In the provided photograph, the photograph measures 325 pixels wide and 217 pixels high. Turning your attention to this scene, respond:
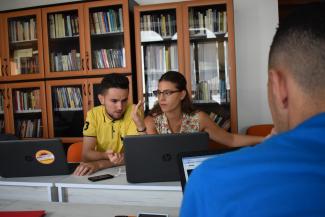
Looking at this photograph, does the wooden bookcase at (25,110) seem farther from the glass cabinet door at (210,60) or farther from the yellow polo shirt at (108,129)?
the glass cabinet door at (210,60)

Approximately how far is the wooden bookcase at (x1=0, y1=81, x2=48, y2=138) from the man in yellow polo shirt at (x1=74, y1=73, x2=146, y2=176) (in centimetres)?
131

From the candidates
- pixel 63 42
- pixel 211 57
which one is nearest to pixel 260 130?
pixel 211 57

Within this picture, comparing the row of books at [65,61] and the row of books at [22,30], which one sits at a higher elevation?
the row of books at [22,30]

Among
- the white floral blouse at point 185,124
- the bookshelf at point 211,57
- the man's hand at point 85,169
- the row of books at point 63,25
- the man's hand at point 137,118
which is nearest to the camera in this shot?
the man's hand at point 85,169

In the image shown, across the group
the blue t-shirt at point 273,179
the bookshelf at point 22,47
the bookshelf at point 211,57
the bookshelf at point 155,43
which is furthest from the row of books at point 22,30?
the blue t-shirt at point 273,179

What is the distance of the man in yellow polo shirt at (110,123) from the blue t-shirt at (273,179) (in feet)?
5.46

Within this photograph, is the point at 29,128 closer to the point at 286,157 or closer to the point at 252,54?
the point at 252,54

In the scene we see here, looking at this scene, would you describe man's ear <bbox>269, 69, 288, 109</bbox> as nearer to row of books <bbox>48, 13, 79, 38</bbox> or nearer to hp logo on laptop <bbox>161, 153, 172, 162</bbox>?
hp logo on laptop <bbox>161, 153, 172, 162</bbox>

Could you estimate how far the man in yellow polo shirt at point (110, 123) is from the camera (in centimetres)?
216

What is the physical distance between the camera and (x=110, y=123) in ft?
7.69

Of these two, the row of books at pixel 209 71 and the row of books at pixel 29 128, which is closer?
the row of books at pixel 209 71

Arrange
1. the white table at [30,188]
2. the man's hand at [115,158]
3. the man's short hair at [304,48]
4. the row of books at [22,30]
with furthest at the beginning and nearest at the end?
the row of books at [22,30] < the man's hand at [115,158] < the white table at [30,188] < the man's short hair at [304,48]

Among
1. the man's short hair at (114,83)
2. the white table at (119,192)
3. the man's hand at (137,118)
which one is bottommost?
the white table at (119,192)

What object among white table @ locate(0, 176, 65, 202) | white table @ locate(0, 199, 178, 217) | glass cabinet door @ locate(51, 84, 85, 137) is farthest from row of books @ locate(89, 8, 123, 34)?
white table @ locate(0, 199, 178, 217)
